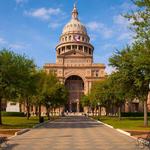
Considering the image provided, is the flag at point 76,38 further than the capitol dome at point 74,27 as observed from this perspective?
No

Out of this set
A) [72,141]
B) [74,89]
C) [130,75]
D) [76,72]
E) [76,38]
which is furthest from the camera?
[76,38]

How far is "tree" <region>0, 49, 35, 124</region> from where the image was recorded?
44594mm

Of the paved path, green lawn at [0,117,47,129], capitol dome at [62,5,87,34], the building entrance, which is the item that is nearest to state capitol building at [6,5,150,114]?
the building entrance

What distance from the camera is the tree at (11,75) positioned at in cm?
4459

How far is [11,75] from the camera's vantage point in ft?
148

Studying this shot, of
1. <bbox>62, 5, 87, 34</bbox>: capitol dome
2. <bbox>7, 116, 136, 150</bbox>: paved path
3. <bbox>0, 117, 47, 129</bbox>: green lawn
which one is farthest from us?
<bbox>62, 5, 87, 34</bbox>: capitol dome

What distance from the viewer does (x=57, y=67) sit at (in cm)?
16875

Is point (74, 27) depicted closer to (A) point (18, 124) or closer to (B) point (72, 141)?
(A) point (18, 124)

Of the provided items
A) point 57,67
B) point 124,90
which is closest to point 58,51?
point 57,67

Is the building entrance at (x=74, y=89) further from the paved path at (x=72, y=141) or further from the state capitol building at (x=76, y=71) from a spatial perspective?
the paved path at (x=72, y=141)

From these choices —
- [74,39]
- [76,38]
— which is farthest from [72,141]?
[74,39]

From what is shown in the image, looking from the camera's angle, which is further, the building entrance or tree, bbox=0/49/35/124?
the building entrance

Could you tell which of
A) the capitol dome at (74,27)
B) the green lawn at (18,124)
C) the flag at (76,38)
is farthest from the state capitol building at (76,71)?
the green lawn at (18,124)

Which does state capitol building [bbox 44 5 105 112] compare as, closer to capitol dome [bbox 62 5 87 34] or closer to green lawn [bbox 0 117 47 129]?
capitol dome [bbox 62 5 87 34]
